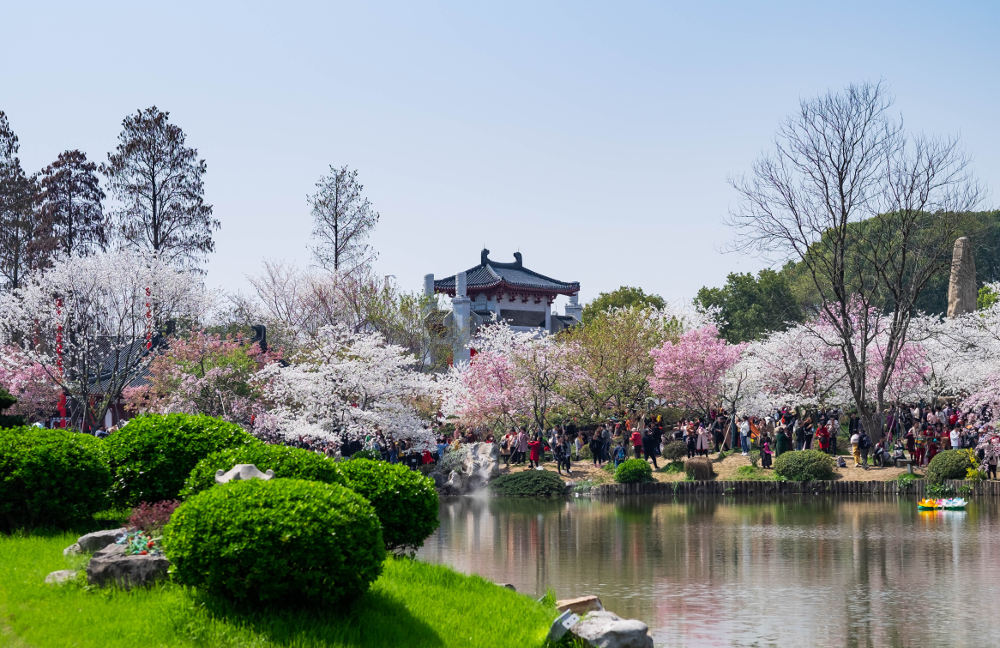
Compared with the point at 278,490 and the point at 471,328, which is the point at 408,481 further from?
the point at 471,328

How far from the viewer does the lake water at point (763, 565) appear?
12.1 meters

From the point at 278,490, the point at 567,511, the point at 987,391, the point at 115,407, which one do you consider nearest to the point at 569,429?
the point at 567,511

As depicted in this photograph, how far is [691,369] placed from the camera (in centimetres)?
4022

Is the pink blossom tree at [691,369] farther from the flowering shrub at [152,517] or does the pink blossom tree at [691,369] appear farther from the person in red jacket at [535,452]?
the flowering shrub at [152,517]

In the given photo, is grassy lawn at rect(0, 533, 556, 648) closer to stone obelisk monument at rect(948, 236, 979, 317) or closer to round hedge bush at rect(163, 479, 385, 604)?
round hedge bush at rect(163, 479, 385, 604)

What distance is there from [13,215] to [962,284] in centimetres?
4728

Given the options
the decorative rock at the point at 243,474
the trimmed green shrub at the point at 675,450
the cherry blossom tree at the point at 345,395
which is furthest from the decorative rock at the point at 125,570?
the trimmed green shrub at the point at 675,450

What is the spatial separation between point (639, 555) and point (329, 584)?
10.8 m

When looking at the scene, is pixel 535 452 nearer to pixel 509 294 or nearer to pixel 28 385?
pixel 28 385

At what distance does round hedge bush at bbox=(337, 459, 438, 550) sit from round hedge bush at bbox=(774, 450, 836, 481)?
2162cm

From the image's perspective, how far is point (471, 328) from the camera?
65.2m

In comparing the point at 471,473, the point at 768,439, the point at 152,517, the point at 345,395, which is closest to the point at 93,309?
the point at 345,395

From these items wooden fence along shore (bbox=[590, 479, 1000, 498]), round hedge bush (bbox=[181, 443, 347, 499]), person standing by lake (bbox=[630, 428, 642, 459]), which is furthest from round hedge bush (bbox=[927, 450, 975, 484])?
round hedge bush (bbox=[181, 443, 347, 499])

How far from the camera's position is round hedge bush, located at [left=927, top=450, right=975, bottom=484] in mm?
28953
